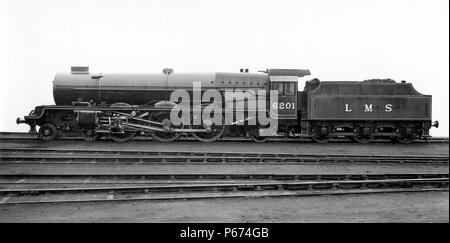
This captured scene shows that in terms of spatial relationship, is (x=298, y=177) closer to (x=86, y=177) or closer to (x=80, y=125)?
(x=86, y=177)

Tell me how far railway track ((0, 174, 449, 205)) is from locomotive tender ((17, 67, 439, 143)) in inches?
256

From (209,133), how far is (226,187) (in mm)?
7691

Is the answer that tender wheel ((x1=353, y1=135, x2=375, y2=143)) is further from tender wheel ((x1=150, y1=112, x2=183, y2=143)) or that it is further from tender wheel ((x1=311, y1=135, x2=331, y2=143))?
tender wheel ((x1=150, y1=112, x2=183, y2=143))

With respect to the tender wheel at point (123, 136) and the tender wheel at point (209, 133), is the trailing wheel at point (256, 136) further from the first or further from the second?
the tender wheel at point (123, 136)

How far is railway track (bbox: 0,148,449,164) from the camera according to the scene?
520 inches

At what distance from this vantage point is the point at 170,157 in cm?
1338

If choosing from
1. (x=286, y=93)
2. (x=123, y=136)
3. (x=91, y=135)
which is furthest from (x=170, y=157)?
(x=286, y=93)

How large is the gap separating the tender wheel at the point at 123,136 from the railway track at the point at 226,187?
6.08 meters

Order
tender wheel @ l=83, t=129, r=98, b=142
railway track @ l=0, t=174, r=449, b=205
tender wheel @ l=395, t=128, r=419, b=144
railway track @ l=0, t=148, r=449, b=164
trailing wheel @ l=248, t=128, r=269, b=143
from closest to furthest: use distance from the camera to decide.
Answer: railway track @ l=0, t=174, r=449, b=205 → railway track @ l=0, t=148, r=449, b=164 → tender wheel @ l=83, t=129, r=98, b=142 → trailing wheel @ l=248, t=128, r=269, b=143 → tender wheel @ l=395, t=128, r=419, b=144

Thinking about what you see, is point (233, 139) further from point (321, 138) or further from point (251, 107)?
point (321, 138)

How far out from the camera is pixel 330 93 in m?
18.3

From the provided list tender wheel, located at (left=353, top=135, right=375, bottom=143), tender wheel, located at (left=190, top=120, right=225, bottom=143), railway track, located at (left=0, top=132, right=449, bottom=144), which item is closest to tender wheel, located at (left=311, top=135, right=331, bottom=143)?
railway track, located at (left=0, top=132, right=449, bottom=144)
